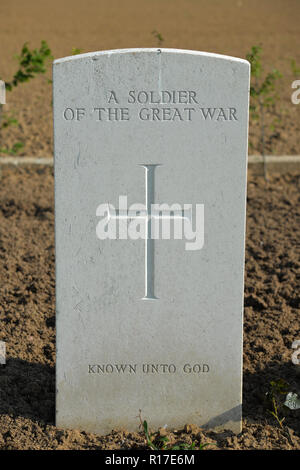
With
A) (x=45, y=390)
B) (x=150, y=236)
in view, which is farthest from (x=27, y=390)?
(x=150, y=236)

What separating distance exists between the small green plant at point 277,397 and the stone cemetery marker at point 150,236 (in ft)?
0.57

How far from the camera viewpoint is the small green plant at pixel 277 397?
329cm

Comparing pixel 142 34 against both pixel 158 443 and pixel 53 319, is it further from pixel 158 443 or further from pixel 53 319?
pixel 158 443

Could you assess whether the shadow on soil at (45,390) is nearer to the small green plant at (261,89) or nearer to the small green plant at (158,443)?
the small green plant at (158,443)

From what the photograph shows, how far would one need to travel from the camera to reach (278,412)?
3.35 metres

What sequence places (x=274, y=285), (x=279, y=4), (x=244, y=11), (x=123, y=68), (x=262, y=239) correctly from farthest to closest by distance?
(x=279, y=4) < (x=244, y=11) < (x=262, y=239) < (x=274, y=285) < (x=123, y=68)

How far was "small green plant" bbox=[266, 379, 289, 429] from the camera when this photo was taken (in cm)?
329

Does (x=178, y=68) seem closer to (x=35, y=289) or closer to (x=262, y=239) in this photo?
(x=35, y=289)

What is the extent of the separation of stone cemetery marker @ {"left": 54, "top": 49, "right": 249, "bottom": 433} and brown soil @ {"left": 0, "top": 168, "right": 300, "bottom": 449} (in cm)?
14

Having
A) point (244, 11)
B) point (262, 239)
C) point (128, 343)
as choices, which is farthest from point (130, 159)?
point (244, 11)

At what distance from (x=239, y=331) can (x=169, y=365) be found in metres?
0.37

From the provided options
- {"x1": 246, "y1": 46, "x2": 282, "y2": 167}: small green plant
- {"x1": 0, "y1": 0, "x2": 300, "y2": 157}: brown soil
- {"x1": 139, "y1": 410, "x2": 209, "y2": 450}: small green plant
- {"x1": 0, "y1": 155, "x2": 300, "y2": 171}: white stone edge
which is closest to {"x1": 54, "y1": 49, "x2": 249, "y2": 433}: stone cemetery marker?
{"x1": 139, "y1": 410, "x2": 209, "y2": 450}: small green plant

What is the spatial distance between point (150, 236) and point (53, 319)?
1.37m

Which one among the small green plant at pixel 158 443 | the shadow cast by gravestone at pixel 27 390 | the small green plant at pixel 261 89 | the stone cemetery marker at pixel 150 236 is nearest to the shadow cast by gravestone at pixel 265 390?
the stone cemetery marker at pixel 150 236
